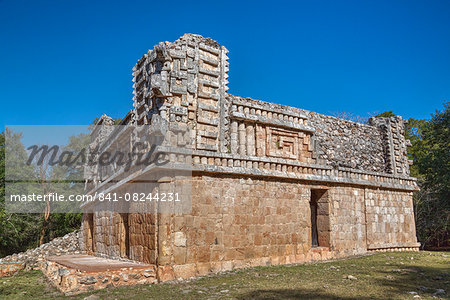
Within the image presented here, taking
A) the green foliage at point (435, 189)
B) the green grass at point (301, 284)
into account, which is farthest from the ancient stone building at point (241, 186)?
the green foliage at point (435, 189)

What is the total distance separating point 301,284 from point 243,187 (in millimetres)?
2901

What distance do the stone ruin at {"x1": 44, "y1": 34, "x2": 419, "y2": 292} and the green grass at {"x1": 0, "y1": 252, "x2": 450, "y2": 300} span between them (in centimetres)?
71

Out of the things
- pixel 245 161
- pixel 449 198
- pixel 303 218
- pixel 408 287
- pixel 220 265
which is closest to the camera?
pixel 408 287

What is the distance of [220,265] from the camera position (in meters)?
8.25

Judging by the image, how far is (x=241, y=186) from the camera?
8.91 meters

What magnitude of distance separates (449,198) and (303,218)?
13.0 m

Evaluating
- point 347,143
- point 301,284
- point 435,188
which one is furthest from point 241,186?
point 435,188

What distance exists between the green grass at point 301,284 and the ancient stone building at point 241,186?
71 cm

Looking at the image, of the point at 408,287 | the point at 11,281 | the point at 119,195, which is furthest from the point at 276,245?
the point at 11,281

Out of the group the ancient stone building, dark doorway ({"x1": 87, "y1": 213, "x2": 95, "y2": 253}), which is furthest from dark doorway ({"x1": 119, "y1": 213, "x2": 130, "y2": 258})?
dark doorway ({"x1": 87, "y1": 213, "x2": 95, "y2": 253})

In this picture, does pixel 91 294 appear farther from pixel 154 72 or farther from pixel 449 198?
pixel 449 198

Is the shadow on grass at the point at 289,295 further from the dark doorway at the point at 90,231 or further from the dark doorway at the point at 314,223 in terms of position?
the dark doorway at the point at 90,231

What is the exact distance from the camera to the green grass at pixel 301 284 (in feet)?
19.2

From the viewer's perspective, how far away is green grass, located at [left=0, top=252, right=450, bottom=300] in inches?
231
